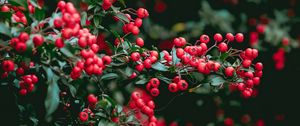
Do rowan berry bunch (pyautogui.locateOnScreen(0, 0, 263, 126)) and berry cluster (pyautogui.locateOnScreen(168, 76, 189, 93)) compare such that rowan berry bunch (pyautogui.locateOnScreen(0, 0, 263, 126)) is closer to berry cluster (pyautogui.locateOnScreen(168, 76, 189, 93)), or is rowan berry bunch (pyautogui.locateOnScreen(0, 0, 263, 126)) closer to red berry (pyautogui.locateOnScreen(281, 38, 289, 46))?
berry cluster (pyautogui.locateOnScreen(168, 76, 189, 93))

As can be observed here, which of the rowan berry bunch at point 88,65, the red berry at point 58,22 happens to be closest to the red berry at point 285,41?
the rowan berry bunch at point 88,65

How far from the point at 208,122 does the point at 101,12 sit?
8.16ft

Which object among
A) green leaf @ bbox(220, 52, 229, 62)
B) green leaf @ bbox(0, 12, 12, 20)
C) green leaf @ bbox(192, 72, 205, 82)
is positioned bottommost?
green leaf @ bbox(0, 12, 12, 20)

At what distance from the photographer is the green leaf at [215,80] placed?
6.12 ft

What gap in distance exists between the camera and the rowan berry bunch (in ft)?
4.68

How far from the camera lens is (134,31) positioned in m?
1.90

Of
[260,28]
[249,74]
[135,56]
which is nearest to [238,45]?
[260,28]

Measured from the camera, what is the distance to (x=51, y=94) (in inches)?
57.0

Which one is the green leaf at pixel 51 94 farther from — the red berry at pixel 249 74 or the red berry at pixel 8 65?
the red berry at pixel 249 74

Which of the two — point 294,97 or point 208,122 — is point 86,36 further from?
point 294,97

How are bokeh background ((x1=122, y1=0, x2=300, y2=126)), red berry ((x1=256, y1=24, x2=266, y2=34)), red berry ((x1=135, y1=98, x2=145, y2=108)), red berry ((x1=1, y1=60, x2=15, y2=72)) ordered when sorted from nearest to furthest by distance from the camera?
red berry ((x1=1, y1=60, x2=15, y2=72))
red berry ((x1=135, y1=98, x2=145, y2=108))
bokeh background ((x1=122, y1=0, x2=300, y2=126))
red berry ((x1=256, y1=24, x2=266, y2=34))

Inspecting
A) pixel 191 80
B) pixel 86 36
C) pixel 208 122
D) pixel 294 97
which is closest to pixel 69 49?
pixel 86 36

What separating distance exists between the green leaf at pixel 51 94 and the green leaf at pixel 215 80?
26.7 inches

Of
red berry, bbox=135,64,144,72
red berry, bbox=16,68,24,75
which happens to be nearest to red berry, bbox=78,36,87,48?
red berry, bbox=16,68,24,75
